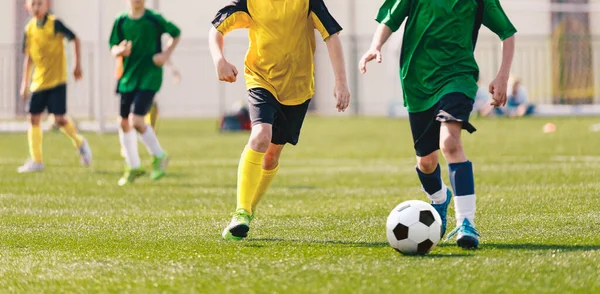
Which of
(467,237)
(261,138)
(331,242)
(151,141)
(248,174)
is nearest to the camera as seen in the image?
(467,237)

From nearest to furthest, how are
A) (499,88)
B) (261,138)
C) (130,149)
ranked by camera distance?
(499,88), (261,138), (130,149)

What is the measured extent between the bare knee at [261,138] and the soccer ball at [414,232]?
3.64 feet

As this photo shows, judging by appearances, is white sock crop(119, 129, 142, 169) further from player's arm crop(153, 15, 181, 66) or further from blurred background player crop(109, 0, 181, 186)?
player's arm crop(153, 15, 181, 66)

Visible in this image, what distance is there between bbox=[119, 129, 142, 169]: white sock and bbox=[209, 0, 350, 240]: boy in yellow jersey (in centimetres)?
494

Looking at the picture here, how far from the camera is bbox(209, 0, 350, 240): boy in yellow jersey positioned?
671 cm

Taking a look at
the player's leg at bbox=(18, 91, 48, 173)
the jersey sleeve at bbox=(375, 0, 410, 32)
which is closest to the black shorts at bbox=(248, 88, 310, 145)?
the jersey sleeve at bbox=(375, 0, 410, 32)

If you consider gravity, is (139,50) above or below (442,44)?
below

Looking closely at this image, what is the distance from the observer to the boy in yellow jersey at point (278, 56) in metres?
6.71

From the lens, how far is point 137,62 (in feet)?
38.2

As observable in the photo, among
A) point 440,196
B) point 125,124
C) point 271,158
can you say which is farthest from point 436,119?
point 125,124

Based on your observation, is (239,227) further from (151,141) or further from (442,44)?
(151,141)

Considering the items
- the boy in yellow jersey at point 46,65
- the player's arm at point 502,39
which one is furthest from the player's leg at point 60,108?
the player's arm at point 502,39

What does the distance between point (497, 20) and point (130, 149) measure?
640cm

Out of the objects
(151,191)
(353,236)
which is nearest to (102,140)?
(151,191)
